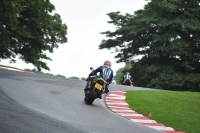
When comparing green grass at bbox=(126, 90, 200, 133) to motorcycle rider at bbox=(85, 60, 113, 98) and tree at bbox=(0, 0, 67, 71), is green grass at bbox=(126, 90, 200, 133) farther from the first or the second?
tree at bbox=(0, 0, 67, 71)

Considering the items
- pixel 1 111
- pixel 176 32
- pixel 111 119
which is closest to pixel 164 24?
pixel 176 32

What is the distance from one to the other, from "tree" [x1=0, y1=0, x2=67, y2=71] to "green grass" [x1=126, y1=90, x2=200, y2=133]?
17.8 metres

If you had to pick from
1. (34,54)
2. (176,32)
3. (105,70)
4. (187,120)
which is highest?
(176,32)

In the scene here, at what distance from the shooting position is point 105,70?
13.2m

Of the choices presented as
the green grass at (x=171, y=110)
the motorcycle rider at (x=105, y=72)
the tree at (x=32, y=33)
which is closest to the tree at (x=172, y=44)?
the tree at (x=32, y=33)

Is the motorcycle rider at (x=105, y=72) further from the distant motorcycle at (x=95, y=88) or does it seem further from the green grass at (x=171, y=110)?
the green grass at (x=171, y=110)

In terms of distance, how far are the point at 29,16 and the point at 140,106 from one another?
84.5ft

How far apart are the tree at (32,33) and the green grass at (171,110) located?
58.3 feet

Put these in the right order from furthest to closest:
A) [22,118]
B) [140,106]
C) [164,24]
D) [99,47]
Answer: [99,47], [164,24], [140,106], [22,118]

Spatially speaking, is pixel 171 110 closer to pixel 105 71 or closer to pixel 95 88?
pixel 105 71

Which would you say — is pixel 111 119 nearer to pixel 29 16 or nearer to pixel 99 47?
pixel 29 16

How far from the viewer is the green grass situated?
1131cm

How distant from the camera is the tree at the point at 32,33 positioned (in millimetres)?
34875

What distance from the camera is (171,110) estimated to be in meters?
13.8
